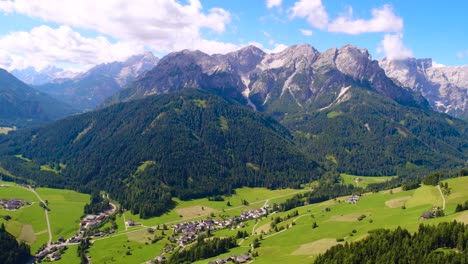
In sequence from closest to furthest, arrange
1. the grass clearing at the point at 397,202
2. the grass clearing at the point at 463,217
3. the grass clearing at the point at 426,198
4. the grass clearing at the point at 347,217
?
1. the grass clearing at the point at 463,217
2. the grass clearing at the point at 426,198
3. the grass clearing at the point at 347,217
4. the grass clearing at the point at 397,202

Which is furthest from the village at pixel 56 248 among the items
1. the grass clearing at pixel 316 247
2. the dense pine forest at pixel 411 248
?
the dense pine forest at pixel 411 248

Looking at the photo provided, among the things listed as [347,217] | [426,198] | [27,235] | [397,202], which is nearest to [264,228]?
[347,217]

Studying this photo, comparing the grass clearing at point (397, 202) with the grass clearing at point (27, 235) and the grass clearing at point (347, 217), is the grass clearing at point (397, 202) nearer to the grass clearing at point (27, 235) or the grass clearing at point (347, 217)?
the grass clearing at point (347, 217)

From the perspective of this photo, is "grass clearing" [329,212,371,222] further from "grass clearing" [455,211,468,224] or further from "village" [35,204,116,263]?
"village" [35,204,116,263]

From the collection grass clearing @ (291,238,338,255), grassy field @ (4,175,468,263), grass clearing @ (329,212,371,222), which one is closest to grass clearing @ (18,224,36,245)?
grassy field @ (4,175,468,263)

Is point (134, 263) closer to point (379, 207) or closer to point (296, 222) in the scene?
point (296, 222)

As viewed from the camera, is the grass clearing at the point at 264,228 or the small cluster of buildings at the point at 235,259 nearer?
the small cluster of buildings at the point at 235,259
